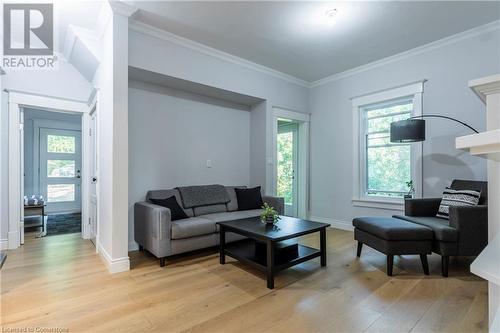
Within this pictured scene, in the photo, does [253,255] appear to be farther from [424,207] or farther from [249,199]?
[424,207]

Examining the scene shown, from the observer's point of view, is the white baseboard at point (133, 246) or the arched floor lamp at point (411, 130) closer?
the arched floor lamp at point (411, 130)

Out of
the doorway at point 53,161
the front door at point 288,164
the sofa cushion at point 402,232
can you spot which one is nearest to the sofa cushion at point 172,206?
the sofa cushion at point 402,232

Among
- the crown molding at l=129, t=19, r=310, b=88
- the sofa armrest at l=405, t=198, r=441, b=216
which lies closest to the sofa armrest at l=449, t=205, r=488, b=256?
the sofa armrest at l=405, t=198, r=441, b=216

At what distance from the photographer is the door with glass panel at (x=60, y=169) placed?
242 inches

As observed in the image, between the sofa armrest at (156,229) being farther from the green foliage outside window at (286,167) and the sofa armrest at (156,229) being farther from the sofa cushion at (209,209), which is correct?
the green foliage outside window at (286,167)

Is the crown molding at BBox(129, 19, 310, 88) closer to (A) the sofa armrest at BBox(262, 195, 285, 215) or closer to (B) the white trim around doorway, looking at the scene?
(B) the white trim around doorway

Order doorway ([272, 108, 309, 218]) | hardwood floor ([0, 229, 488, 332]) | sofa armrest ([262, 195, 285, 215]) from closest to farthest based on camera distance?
hardwood floor ([0, 229, 488, 332]) → sofa armrest ([262, 195, 285, 215]) → doorway ([272, 108, 309, 218])

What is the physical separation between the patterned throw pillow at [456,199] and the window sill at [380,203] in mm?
729

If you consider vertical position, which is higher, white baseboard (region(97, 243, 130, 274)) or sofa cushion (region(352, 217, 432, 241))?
sofa cushion (region(352, 217, 432, 241))

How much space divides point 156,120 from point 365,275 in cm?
315

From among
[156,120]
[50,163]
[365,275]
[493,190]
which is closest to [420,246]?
[365,275]

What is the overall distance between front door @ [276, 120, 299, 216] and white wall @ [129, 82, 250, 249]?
3.30 ft

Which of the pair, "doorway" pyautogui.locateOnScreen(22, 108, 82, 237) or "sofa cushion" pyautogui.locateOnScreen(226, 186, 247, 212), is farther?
"doorway" pyautogui.locateOnScreen(22, 108, 82, 237)

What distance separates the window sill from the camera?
3773mm
